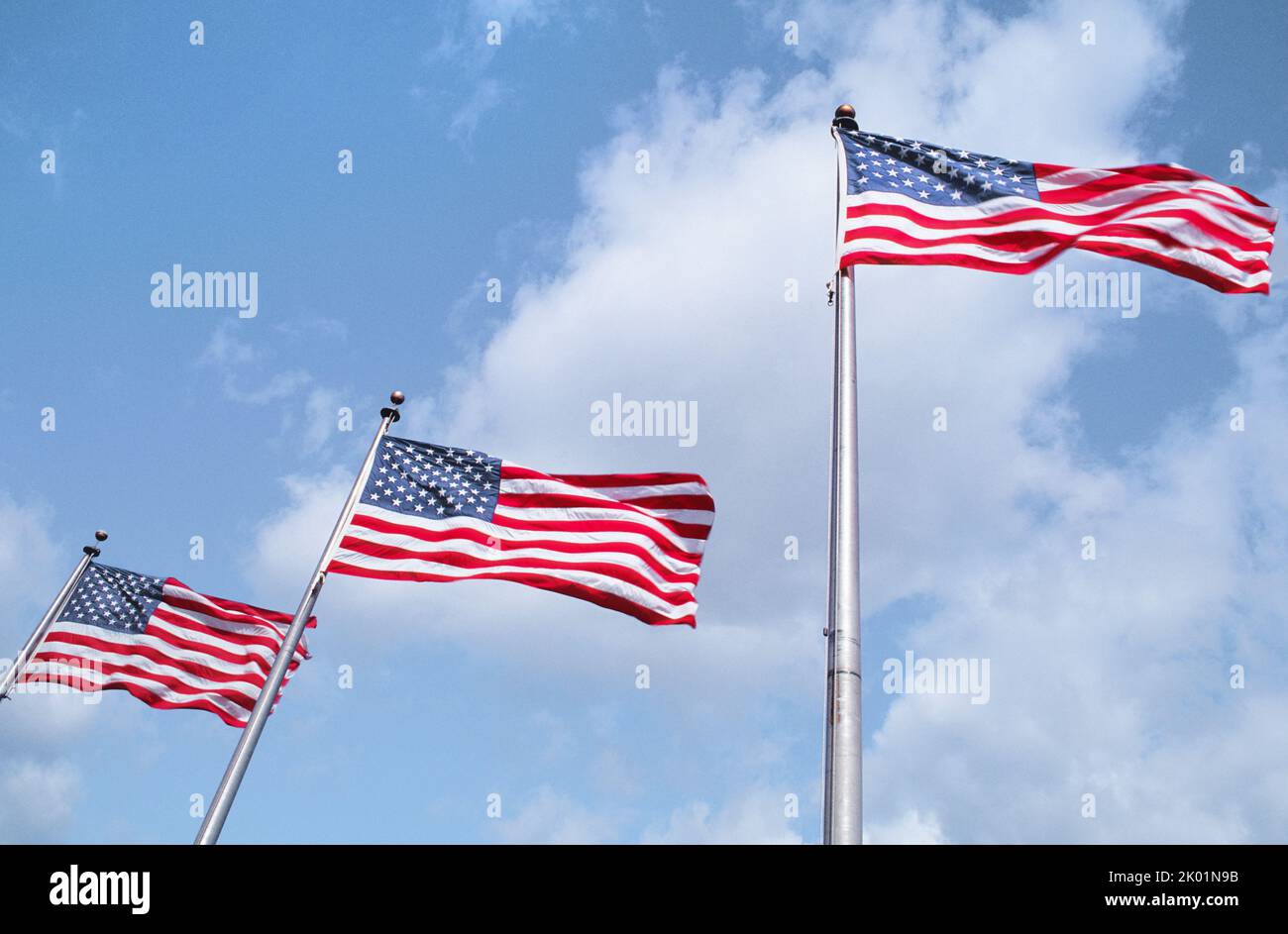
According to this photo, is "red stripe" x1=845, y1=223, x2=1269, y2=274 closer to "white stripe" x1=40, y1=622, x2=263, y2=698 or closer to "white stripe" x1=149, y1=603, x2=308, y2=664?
"white stripe" x1=149, y1=603, x2=308, y2=664

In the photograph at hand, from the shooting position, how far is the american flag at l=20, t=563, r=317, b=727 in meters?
18.7

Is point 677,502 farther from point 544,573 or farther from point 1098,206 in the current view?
point 1098,206

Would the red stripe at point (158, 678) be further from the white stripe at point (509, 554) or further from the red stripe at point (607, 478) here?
the red stripe at point (607, 478)

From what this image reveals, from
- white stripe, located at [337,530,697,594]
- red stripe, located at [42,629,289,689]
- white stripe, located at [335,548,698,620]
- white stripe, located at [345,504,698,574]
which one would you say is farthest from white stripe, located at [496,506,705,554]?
red stripe, located at [42,629,289,689]

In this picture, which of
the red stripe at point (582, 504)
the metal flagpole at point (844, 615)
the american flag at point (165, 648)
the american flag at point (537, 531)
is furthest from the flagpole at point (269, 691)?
the metal flagpole at point (844, 615)

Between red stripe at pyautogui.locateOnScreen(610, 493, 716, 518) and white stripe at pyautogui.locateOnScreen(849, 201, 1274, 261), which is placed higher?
white stripe at pyautogui.locateOnScreen(849, 201, 1274, 261)

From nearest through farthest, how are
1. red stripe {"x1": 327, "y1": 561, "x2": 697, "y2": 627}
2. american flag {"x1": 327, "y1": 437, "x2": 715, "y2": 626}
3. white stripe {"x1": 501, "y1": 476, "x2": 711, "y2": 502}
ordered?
red stripe {"x1": 327, "y1": 561, "x2": 697, "y2": 627} < american flag {"x1": 327, "y1": 437, "x2": 715, "y2": 626} < white stripe {"x1": 501, "y1": 476, "x2": 711, "y2": 502}

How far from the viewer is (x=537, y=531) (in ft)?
52.0

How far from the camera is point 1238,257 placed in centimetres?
1259

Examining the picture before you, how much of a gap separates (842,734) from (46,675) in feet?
55.0

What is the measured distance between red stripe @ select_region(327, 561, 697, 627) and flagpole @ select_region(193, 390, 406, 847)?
0.45 m

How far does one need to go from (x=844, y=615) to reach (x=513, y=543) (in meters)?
7.96

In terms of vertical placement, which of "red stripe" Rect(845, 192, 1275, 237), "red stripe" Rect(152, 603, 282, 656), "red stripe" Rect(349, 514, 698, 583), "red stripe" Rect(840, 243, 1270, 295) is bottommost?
"red stripe" Rect(152, 603, 282, 656)
